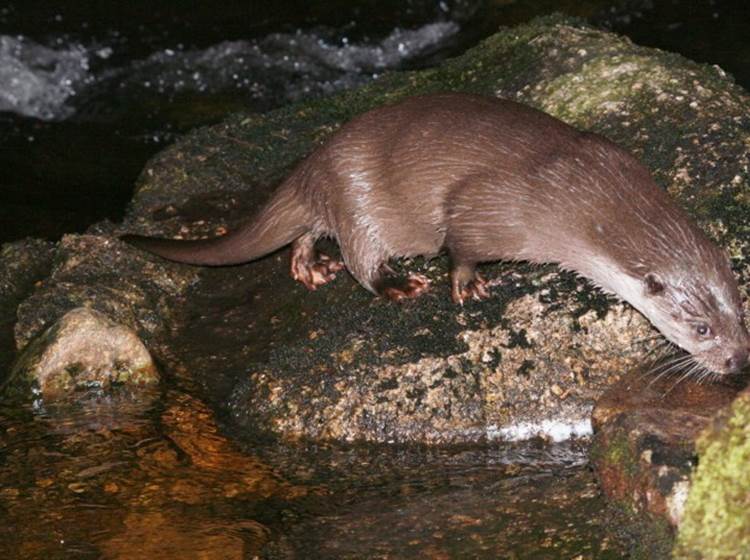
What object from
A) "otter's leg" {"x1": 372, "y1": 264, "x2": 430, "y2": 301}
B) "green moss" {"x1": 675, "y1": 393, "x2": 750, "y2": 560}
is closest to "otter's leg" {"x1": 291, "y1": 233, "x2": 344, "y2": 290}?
"otter's leg" {"x1": 372, "y1": 264, "x2": 430, "y2": 301}

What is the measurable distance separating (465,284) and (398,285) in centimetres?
24

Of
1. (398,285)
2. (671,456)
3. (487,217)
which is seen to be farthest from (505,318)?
(671,456)

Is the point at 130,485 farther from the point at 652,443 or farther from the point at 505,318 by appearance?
the point at 652,443

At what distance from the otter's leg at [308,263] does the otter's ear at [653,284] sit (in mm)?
1187

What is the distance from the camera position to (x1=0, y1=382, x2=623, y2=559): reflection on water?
3.07 meters

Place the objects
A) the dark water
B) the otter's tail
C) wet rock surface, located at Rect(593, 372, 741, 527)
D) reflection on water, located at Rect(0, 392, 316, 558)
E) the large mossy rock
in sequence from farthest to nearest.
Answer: the dark water, the otter's tail, the large mossy rock, reflection on water, located at Rect(0, 392, 316, 558), wet rock surface, located at Rect(593, 372, 741, 527)

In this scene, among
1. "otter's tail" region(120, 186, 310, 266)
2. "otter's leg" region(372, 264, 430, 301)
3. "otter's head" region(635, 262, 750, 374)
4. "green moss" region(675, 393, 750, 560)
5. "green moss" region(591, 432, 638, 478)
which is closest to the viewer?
"green moss" region(675, 393, 750, 560)

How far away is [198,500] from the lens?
3.41 metres

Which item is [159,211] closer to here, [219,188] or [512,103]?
[219,188]

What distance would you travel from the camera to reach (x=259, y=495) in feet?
11.3

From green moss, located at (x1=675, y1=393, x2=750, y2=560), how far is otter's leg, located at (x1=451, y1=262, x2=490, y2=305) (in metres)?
1.35

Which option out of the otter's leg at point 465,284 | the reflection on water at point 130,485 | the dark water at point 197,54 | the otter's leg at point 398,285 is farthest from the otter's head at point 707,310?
the dark water at point 197,54

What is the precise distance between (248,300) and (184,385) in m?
0.44

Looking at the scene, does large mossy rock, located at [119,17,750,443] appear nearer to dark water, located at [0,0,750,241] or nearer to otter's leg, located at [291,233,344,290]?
otter's leg, located at [291,233,344,290]
